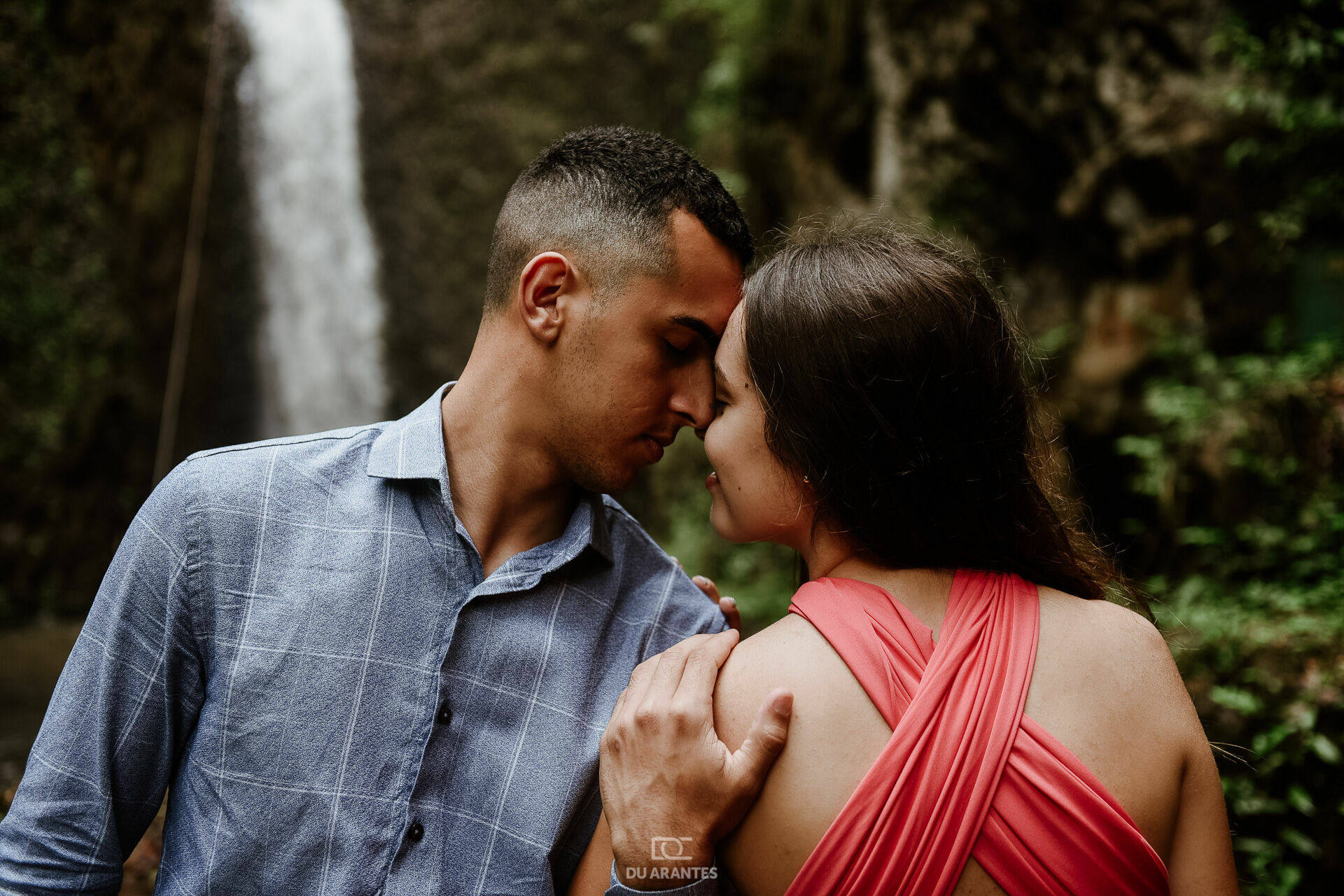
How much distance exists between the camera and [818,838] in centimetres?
129

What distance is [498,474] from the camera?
1843mm

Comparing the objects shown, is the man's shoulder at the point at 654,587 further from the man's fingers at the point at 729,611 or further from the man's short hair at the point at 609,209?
the man's short hair at the point at 609,209

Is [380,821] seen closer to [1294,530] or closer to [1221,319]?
[1294,530]

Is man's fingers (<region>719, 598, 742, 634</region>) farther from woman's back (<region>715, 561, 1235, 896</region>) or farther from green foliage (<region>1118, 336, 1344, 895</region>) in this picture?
green foliage (<region>1118, 336, 1344, 895</region>)

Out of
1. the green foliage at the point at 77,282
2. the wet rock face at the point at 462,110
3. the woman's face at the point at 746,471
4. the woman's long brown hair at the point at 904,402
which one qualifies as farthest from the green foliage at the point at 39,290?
the woman's long brown hair at the point at 904,402

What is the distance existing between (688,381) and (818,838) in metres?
0.93

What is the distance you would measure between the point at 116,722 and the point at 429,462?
69 centimetres

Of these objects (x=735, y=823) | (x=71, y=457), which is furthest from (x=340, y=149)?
(x=735, y=823)

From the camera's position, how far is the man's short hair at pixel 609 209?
1.86 m

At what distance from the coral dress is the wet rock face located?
9.18 metres

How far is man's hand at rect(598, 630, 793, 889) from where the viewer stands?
4.28ft

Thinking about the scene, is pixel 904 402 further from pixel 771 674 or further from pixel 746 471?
pixel 771 674

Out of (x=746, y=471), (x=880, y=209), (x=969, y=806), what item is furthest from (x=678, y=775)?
(x=880, y=209)

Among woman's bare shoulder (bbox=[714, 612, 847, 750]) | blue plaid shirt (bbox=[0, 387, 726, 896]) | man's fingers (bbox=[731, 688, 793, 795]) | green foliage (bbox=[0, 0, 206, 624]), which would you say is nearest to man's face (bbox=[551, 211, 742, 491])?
blue plaid shirt (bbox=[0, 387, 726, 896])
